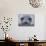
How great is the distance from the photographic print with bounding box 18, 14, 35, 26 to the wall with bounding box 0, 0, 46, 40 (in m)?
0.08

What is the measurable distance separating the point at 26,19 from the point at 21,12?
24 cm

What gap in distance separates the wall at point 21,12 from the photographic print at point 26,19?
83 mm

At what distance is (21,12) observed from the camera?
3.32 metres

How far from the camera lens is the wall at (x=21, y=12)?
10.8ft

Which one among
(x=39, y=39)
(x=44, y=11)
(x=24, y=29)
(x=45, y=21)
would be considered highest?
Result: (x=44, y=11)

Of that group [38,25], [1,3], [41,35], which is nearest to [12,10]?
[1,3]

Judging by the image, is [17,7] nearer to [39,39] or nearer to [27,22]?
[27,22]

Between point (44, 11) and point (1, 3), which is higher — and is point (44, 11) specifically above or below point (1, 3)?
below

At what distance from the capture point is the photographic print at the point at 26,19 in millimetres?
3316

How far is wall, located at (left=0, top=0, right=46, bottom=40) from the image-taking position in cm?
329

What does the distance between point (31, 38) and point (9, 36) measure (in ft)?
1.96

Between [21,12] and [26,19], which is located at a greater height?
[21,12]

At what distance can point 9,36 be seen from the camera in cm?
322

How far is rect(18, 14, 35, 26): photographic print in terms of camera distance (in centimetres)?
332
